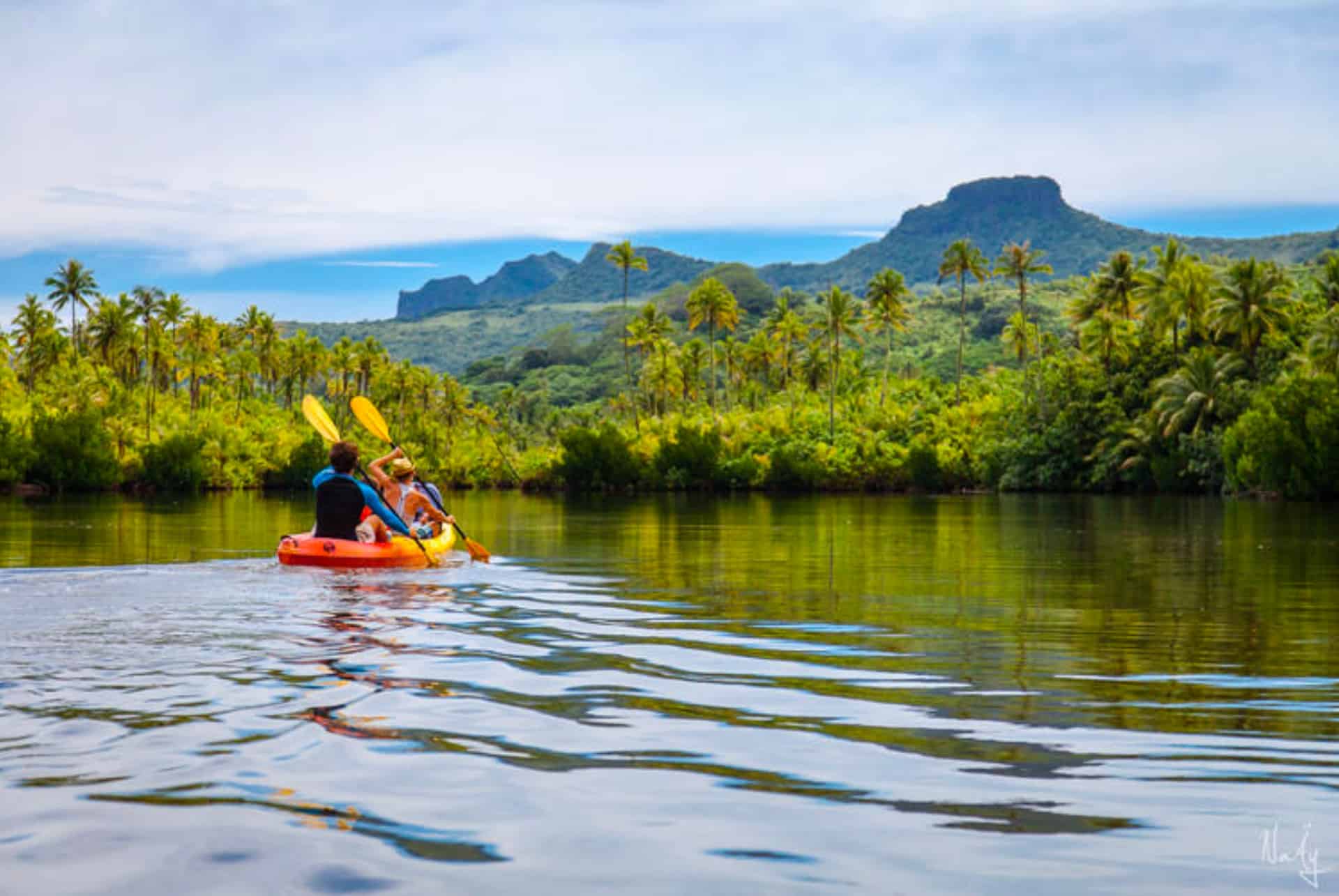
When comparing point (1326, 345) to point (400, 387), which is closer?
point (1326, 345)

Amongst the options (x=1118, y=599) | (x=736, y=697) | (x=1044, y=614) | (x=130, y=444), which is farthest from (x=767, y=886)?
(x=130, y=444)

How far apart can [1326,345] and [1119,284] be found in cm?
2357

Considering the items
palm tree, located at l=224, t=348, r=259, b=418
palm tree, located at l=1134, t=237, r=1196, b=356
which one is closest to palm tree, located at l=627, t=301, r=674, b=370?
palm tree, located at l=224, t=348, r=259, b=418

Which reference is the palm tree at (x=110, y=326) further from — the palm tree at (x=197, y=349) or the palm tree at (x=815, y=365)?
the palm tree at (x=815, y=365)

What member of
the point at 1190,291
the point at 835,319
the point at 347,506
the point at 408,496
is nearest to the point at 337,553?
the point at 347,506

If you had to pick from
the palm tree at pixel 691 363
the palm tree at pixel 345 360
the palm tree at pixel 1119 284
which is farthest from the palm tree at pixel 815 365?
the palm tree at pixel 345 360

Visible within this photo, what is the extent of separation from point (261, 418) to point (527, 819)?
128284 millimetres

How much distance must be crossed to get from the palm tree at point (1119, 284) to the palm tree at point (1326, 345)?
65.9ft

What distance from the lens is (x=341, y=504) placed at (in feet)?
61.6

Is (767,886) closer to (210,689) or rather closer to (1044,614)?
(210,689)

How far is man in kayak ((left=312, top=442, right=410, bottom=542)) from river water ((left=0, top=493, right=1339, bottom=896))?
1.19 meters

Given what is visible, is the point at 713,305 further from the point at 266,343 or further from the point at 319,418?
the point at 319,418

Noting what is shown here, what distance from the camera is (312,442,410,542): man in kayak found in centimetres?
1814

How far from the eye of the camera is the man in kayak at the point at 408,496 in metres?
21.4
